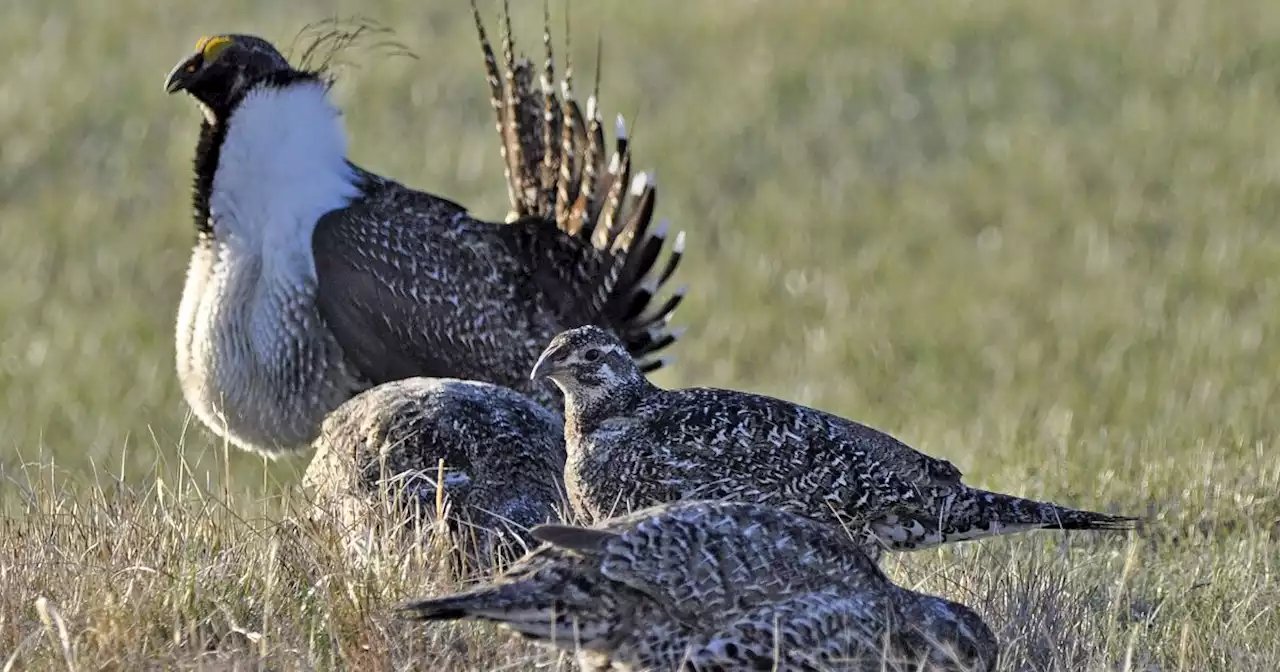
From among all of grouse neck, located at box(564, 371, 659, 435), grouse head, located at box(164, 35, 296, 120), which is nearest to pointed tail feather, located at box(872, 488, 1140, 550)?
grouse neck, located at box(564, 371, 659, 435)

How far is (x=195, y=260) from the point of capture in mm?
7898

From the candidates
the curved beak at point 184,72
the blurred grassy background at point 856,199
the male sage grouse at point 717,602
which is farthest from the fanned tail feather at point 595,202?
the male sage grouse at point 717,602

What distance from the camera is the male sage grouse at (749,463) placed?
5.65m

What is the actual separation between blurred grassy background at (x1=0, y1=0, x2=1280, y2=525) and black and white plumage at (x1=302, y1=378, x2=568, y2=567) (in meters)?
1.70

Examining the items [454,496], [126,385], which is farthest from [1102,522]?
[126,385]

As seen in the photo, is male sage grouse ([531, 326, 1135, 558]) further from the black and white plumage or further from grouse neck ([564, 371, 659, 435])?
the black and white plumage

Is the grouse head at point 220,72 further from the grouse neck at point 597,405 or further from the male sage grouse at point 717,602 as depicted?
the male sage grouse at point 717,602

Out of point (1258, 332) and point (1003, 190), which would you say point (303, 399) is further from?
point (1003, 190)

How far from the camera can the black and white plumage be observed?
576 cm

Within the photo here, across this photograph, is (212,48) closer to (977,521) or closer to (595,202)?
(595,202)

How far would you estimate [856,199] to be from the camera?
13.6 metres

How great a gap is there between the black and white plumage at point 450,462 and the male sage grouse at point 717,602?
1013 mm

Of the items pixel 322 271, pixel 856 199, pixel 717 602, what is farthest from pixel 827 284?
pixel 717 602

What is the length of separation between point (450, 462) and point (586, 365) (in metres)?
0.60
